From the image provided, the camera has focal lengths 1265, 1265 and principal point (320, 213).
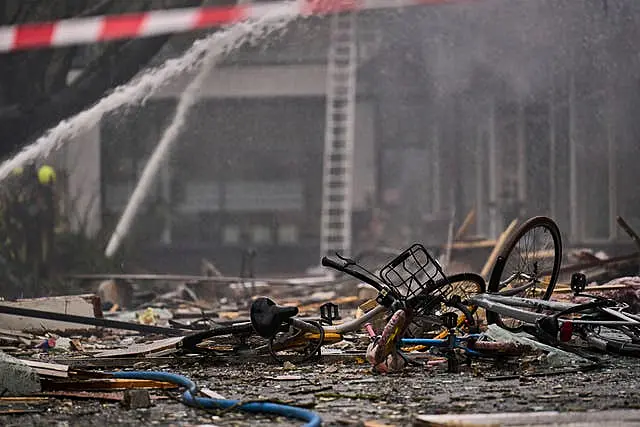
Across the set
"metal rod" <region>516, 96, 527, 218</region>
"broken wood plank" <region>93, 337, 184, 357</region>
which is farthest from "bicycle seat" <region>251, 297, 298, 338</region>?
"metal rod" <region>516, 96, 527, 218</region>

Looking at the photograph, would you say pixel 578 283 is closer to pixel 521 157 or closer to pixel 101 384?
pixel 101 384

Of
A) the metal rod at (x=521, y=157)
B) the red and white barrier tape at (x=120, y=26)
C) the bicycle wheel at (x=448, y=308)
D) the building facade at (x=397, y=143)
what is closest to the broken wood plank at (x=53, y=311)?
the bicycle wheel at (x=448, y=308)

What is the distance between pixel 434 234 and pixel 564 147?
2772 millimetres

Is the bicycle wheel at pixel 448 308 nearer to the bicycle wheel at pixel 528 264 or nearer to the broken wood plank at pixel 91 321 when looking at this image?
the bicycle wheel at pixel 528 264

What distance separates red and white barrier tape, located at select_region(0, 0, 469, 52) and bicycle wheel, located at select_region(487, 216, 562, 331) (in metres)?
8.75

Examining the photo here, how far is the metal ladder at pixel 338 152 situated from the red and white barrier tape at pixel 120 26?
250 centimetres

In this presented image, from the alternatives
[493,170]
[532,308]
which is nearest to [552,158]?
[493,170]

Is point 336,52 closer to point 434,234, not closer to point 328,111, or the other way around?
point 328,111

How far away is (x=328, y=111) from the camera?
19.2 m

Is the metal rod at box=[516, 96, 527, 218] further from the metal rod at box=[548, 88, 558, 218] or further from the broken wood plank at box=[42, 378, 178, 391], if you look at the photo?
the broken wood plank at box=[42, 378, 178, 391]

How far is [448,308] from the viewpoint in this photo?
7.54 m

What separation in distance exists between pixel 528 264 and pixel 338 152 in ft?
38.8

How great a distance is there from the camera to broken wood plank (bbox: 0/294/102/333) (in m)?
10.1

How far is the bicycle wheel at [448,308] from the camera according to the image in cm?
708
